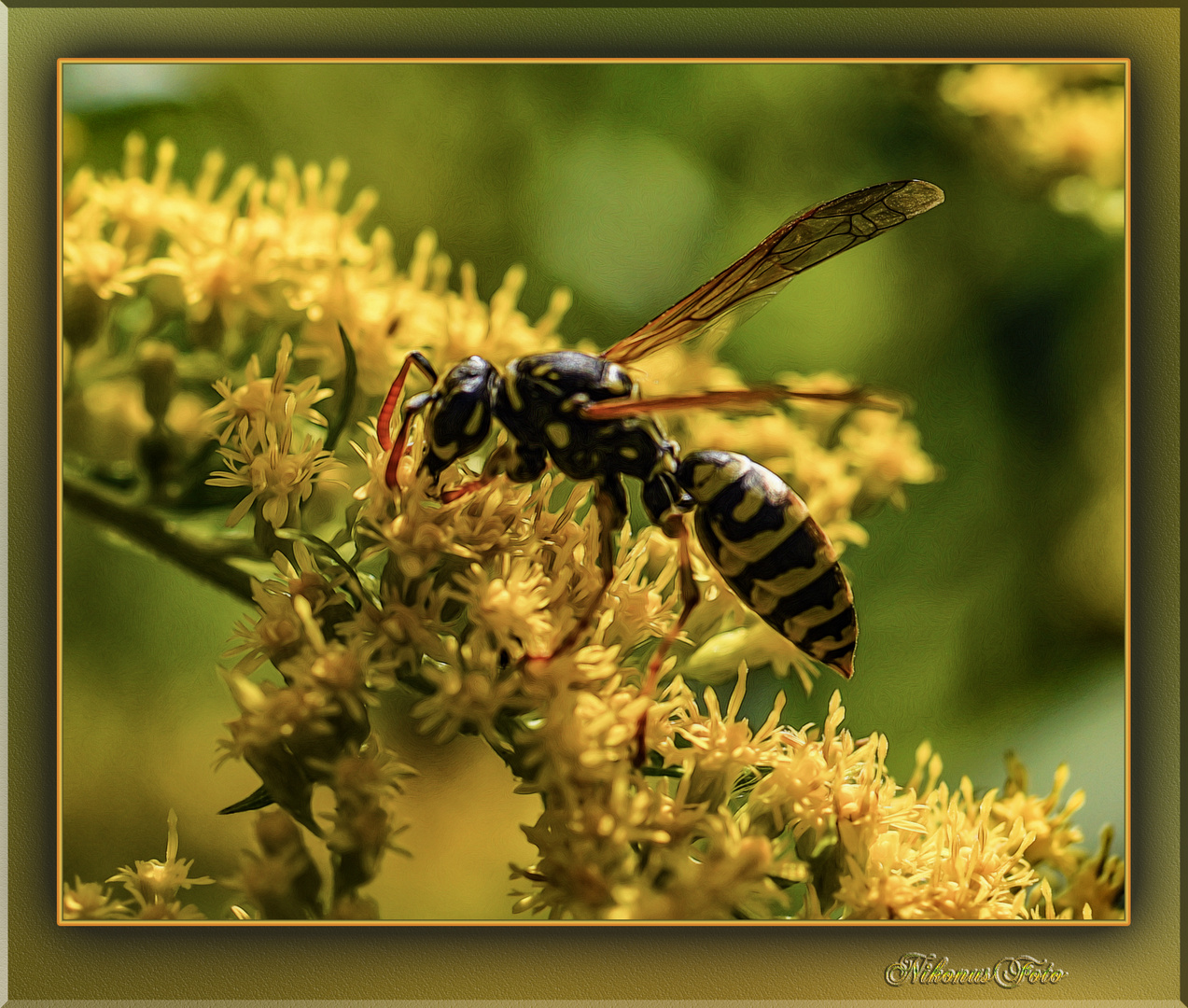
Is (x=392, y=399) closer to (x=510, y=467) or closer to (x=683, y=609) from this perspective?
(x=510, y=467)

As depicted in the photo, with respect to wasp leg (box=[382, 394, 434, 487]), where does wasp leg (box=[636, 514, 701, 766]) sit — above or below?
below

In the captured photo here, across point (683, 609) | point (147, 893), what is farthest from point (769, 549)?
point (147, 893)

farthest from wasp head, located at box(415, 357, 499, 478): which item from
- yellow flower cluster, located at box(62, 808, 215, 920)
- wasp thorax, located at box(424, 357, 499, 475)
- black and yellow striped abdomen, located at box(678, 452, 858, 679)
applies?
yellow flower cluster, located at box(62, 808, 215, 920)

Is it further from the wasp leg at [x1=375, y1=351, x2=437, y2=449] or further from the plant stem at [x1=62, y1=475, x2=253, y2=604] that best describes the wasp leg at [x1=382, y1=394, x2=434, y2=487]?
the plant stem at [x1=62, y1=475, x2=253, y2=604]

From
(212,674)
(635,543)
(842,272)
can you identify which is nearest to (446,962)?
(212,674)

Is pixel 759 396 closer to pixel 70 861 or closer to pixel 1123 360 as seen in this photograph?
pixel 1123 360
